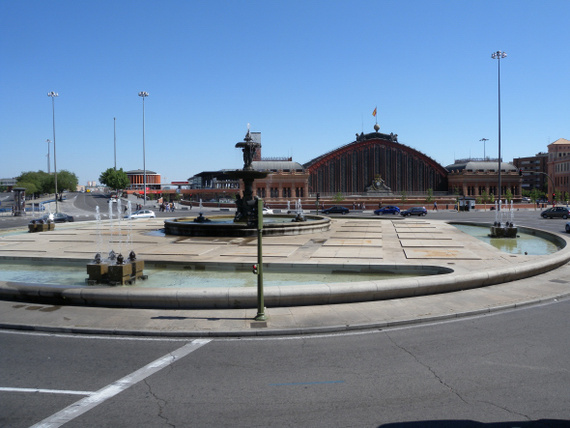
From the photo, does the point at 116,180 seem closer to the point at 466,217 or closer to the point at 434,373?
the point at 466,217

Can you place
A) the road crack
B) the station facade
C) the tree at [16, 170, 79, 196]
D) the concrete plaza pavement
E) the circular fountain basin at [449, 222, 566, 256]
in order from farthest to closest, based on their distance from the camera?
1. the tree at [16, 170, 79, 196]
2. the station facade
3. the circular fountain basin at [449, 222, 566, 256]
4. the concrete plaza pavement
5. the road crack

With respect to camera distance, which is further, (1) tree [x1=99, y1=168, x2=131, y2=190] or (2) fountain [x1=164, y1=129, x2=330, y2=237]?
(1) tree [x1=99, y1=168, x2=131, y2=190]

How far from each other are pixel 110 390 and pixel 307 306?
5.39 m

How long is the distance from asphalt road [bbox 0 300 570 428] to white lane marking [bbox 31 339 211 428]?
2 centimetres

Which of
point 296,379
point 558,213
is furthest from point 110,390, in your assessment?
point 558,213

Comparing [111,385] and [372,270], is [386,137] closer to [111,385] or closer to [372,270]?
[372,270]

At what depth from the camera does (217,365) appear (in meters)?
7.44

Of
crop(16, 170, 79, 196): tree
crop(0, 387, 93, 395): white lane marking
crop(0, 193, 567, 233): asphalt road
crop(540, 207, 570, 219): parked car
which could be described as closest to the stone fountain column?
crop(0, 387, 93, 395): white lane marking

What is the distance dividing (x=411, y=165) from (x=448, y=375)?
353 feet

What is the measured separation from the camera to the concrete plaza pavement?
31.1ft

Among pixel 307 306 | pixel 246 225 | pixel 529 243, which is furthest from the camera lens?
pixel 246 225

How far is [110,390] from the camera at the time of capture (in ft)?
21.1

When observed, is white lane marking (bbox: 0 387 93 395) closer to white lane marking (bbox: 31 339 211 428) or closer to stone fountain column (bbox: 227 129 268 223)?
white lane marking (bbox: 31 339 211 428)

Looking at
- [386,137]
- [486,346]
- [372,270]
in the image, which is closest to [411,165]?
[386,137]
